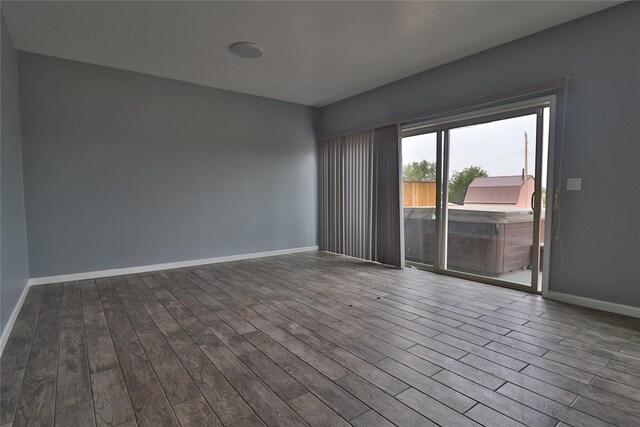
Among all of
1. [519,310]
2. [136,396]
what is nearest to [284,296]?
[136,396]

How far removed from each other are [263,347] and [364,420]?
3.09ft

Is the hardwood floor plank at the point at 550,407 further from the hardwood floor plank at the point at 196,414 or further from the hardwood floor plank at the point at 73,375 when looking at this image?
the hardwood floor plank at the point at 73,375

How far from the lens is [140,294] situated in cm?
338

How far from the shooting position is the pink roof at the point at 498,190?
3434 mm

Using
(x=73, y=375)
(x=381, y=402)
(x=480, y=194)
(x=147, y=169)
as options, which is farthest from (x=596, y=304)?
(x=147, y=169)

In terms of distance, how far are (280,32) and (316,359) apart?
291 cm

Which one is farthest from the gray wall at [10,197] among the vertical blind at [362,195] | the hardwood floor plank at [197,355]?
the vertical blind at [362,195]

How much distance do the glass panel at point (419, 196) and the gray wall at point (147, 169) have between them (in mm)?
1978

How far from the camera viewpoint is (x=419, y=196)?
14.6 feet

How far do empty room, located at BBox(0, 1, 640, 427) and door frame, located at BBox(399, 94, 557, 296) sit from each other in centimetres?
2

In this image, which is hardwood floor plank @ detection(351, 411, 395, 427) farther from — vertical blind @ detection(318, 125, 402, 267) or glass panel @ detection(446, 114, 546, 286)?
vertical blind @ detection(318, 125, 402, 267)

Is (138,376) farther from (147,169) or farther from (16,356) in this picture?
(147,169)

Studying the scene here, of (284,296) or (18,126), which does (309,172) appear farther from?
(18,126)

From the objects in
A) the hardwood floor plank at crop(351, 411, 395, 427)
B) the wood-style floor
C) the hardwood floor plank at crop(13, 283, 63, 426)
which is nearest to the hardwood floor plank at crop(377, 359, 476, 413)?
the wood-style floor
